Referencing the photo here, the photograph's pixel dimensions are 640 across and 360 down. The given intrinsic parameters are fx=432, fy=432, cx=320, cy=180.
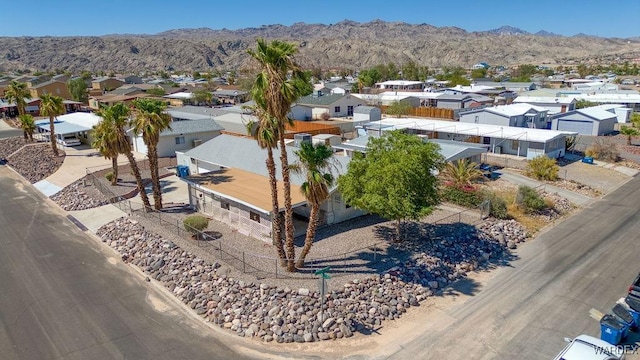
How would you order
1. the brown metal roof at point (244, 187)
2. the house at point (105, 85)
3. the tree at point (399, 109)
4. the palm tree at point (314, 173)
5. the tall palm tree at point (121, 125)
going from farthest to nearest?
the house at point (105, 85)
the tree at point (399, 109)
the tall palm tree at point (121, 125)
the brown metal roof at point (244, 187)
the palm tree at point (314, 173)

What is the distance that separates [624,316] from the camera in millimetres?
16047

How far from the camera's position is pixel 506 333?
16766mm

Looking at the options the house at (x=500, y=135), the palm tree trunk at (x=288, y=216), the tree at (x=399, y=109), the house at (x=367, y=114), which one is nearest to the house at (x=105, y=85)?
the house at (x=367, y=114)

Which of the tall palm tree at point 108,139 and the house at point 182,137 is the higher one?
the tall palm tree at point 108,139

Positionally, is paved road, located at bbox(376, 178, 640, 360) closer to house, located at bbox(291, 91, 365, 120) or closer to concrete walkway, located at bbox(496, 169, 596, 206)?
concrete walkway, located at bbox(496, 169, 596, 206)

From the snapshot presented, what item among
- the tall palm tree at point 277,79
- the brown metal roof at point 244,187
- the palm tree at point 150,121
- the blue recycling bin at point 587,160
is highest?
the tall palm tree at point 277,79

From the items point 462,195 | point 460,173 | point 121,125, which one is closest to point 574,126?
point 460,173

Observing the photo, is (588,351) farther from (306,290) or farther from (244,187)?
(244,187)

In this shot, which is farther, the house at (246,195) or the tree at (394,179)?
the house at (246,195)

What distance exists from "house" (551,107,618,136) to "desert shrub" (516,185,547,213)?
3101 centimetres

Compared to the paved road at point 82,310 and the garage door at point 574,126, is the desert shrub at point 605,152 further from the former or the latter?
the paved road at point 82,310

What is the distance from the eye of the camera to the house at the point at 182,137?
45.7 m

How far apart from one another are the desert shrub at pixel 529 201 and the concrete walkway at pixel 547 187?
479 centimetres

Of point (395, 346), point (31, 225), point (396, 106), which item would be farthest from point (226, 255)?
point (396, 106)
